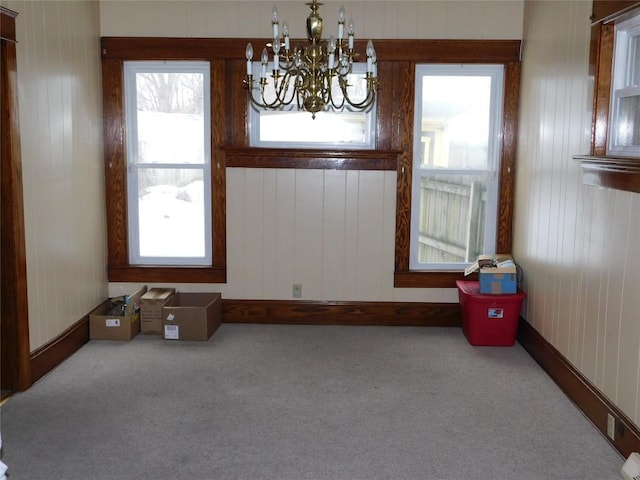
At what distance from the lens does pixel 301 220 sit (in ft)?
17.8

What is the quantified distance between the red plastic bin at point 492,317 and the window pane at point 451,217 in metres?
0.60

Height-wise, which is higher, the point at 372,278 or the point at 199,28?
the point at 199,28

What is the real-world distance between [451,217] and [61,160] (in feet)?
9.47

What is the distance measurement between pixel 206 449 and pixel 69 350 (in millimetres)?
1771

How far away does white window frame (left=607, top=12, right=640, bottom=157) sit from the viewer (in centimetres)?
353

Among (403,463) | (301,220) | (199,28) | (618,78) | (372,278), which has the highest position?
(199,28)

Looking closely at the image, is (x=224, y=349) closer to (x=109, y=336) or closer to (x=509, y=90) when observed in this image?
(x=109, y=336)

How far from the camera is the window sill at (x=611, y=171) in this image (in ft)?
10.3

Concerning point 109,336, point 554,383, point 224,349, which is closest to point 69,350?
point 109,336

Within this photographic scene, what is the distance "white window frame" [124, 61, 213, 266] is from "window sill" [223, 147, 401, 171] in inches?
10.8

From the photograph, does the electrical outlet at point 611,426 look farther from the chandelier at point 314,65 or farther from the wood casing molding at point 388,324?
the chandelier at point 314,65

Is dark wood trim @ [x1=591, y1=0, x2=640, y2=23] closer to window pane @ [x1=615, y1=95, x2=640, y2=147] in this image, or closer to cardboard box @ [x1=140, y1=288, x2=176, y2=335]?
window pane @ [x1=615, y1=95, x2=640, y2=147]

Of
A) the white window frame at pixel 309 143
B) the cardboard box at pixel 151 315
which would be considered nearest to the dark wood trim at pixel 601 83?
the white window frame at pixel 309 143

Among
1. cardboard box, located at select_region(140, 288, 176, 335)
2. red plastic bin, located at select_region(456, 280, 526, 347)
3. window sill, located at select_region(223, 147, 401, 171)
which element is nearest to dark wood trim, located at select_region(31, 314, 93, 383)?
cardboard box, located at select_region(140, 288, 176, 335)
